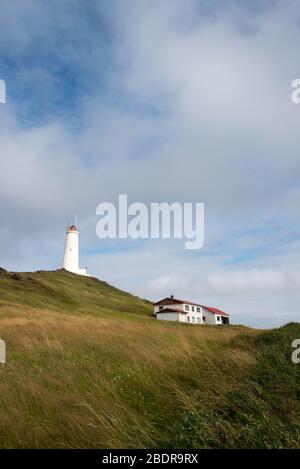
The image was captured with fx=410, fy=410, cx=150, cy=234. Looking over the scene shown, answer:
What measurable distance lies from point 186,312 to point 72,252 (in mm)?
39221

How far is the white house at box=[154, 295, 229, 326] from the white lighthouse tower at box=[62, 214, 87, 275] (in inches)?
1188

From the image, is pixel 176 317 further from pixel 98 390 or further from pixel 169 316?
pixel 98 390

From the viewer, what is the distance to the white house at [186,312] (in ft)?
279

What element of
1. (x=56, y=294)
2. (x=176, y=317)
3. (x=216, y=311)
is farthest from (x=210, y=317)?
(x=56, y=294)

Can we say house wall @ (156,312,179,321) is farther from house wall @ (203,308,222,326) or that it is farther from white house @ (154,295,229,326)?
house wall @ (203,308,222,326)

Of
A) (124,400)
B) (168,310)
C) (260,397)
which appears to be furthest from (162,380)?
(168,310)

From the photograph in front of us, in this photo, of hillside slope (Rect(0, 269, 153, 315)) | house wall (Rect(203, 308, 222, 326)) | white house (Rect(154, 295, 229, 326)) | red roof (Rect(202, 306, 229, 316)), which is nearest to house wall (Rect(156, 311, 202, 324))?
white house (Rect(154, 295, 229, 326))

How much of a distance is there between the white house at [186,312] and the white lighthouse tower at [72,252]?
30171 mm

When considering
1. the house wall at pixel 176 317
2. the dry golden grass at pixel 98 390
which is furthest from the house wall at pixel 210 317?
the dry golden grass at pixel 98 390

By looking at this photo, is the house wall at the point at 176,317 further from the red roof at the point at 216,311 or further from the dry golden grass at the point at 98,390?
the dry golden grass at the point at 98,390

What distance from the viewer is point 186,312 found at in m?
87.8

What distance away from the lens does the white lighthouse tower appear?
110m

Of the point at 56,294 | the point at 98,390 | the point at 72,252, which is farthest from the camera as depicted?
the point at 72,252
